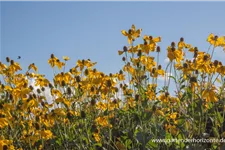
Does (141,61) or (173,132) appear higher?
(141,61)

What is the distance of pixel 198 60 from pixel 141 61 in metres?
0.77

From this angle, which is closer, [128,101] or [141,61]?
[141,61]

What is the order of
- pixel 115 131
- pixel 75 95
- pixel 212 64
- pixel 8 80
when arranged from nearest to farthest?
pixel 212 64
pixel 115 131
pixel 75 95
pixel 8 80

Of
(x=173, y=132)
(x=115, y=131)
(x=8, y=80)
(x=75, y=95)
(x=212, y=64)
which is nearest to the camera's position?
(x=173, y=132)

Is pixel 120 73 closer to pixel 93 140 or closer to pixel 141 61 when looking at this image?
pixel 141 61

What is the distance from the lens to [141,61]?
14.1ft

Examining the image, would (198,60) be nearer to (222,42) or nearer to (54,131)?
(222,42)

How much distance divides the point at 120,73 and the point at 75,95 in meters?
1.18

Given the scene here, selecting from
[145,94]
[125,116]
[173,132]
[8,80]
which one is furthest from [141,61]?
[8,80]

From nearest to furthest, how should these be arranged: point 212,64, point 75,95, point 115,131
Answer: point 212,64 < point 115,131 < point 75,95

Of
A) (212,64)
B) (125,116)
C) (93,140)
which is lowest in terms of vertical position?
(93,140)

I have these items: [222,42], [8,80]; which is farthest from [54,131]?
[222,42]

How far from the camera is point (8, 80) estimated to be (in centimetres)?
517

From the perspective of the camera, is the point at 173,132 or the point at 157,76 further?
the point at 157,76
